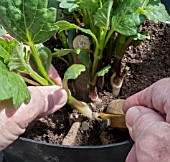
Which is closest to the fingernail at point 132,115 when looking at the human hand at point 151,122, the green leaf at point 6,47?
the human hand at point 151,122

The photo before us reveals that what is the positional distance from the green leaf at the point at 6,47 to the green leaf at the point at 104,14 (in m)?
0.15

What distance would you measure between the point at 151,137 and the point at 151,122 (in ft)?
0.15

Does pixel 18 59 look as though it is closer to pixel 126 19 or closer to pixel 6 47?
pixel 6 47

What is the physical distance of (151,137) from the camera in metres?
0.60

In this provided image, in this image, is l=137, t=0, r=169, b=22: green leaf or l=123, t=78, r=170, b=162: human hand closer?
l=123, t=78, r=170, b=162: human hand

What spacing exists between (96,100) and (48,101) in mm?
157

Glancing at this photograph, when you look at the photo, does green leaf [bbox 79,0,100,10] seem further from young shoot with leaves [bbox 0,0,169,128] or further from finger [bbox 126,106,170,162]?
finger [bbox 126,106,170,162]

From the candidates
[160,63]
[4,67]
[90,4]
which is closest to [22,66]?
[4,67]

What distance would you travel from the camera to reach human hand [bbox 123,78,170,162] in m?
0.59

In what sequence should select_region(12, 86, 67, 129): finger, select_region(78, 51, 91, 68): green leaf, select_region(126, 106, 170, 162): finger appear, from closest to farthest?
1. select_region(126, 106, 170, 162): finger
2. select_region(12, 86, 67, 129): finger
3. select_region(78, 51, 91, 68): green leaf

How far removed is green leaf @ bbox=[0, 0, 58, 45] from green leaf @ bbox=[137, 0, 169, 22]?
0.18 meters

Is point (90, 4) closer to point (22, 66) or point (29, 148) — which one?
point (22, 66)

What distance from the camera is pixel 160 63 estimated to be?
0.91 m

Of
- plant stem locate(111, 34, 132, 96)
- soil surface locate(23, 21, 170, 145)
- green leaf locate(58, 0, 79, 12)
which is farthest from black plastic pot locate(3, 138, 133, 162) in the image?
green leaf locate(58, 0, 79, 12)
